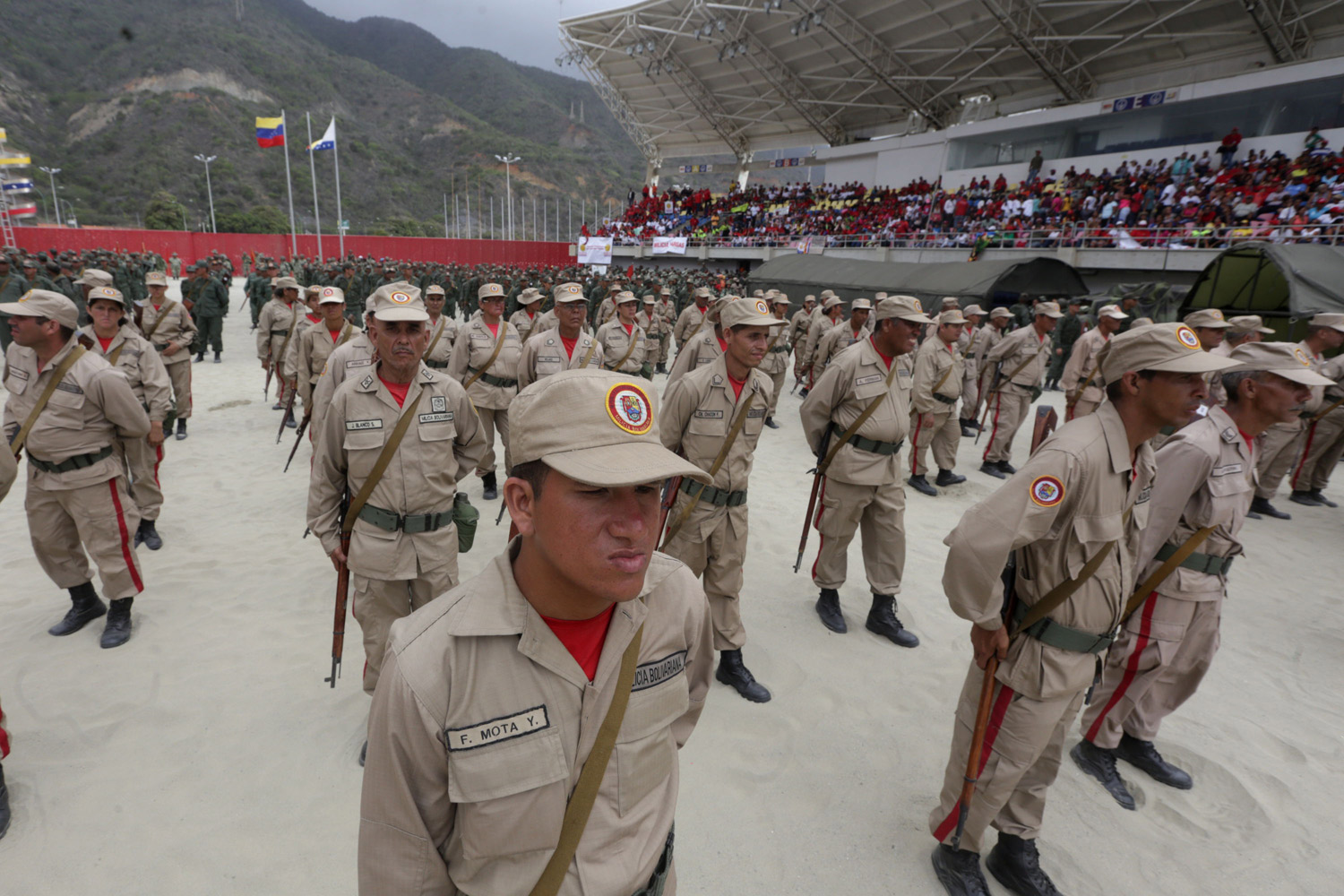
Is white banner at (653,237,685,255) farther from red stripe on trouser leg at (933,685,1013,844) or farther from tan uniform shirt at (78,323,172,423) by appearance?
red stripe on trouser leg at (933,685,1013,844)

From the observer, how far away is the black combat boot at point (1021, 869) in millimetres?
2574

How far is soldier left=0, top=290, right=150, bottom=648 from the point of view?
3.59 meters

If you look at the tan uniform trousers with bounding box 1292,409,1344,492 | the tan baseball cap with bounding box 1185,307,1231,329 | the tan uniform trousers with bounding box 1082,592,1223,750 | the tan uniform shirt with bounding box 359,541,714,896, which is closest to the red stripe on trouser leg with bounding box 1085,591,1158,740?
the tan uniform trousers with bounding box 1082,592,1223,750

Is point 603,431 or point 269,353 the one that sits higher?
point 603,431

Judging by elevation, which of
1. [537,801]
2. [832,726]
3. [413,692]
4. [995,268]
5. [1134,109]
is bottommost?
[832,726]

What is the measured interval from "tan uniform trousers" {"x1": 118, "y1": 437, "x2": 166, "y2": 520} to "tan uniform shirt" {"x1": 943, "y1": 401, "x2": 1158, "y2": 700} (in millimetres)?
5935

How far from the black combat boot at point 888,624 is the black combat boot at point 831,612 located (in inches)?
7.8

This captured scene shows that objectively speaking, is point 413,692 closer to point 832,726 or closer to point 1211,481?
point 832,726

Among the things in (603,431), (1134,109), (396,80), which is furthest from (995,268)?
(396,80)

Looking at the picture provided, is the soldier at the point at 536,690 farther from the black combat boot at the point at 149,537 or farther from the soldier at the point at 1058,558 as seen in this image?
the black combat boot at the point at 149,537

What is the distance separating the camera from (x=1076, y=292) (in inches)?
602

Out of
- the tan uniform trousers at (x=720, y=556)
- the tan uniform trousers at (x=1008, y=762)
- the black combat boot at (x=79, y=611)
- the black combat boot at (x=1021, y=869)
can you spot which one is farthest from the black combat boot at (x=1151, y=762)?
the black combat boot at (x=79, y=611)

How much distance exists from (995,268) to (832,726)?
14146 mm

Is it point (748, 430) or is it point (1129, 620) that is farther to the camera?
point (748, 430)
